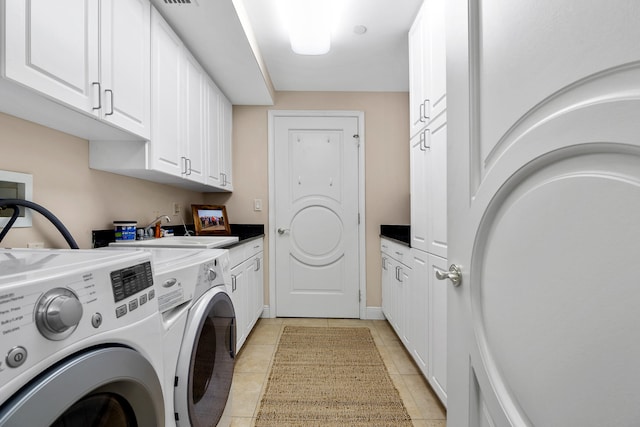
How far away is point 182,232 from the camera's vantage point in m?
2.41

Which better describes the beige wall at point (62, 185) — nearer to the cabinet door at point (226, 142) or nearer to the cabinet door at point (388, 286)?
the cabinet door at point (226, 142)

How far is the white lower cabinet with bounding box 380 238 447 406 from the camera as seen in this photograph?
1.47m

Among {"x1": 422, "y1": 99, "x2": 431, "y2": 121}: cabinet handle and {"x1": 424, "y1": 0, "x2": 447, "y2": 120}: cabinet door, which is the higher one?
{"x1": 424, "y1": 0, "x2": 447, "y2": 120}: cabinet door

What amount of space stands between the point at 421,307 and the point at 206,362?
47.8 inches

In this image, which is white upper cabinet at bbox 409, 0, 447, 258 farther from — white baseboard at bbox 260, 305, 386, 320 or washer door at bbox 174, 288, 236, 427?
white baseboard at bbox 260, 305, 386, 320

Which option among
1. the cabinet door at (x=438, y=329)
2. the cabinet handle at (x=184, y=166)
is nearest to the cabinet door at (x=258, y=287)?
the cabinet handle at (x=184, y=166)

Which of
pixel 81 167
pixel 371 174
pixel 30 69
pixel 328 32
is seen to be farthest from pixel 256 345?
pixel 328 32

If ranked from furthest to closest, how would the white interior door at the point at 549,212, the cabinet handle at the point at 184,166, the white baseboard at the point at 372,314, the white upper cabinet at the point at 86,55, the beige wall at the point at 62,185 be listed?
1. the white baseboard at the point at 372,314
2. the cabinet handle at the point at 184,166
3. the beige wall at the point at 62,185
4. the white upper cabinet at the point at 86,55
5. the white interior door at the point at 549,212

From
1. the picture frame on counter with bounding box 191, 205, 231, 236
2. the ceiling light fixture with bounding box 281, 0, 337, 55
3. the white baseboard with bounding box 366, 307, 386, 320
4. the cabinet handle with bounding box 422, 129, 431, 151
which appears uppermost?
the ceiling light fixture with bounding box 281, 0, 337, 55

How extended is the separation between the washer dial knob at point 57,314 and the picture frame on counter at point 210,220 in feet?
6.75

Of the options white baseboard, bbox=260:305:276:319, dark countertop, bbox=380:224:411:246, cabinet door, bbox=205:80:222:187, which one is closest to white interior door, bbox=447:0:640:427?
dark countertop, bbox=380:224:411:246

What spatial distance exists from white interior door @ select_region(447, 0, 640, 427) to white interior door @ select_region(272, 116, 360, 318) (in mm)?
2294

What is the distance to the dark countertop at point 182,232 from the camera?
4.90ft

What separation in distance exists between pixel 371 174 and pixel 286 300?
5.09 ft
